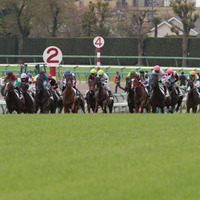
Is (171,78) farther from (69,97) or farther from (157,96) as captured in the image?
(69,97)

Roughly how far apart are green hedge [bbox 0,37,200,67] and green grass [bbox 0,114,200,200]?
3278 centimetres

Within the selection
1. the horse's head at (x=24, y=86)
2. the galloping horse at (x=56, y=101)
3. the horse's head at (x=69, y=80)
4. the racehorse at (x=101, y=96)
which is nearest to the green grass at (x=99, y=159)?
the horse's head at (x=24, y=86)

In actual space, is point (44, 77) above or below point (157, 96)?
above

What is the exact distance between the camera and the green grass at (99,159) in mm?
6430

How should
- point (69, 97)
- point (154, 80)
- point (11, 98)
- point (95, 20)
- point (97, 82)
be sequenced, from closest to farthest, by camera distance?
point (11, 98) → point (154, 80) → point (69, 97) → point (97, 82) → point (95, 20)

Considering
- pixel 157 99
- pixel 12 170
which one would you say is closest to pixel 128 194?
pixel 12 170

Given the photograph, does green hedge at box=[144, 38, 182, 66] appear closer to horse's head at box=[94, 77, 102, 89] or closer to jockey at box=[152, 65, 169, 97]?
jockey at box=[152, 65, 169, 97]

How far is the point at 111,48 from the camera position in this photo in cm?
4975

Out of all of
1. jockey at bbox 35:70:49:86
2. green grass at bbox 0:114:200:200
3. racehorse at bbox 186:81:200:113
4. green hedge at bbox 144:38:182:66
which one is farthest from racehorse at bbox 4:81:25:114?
green hedge at bbox 144:38:182:66

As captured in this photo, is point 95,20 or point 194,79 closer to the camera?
point 194,79

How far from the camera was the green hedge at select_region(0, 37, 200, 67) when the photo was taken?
47.1m

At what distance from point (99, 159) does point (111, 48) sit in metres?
41.9

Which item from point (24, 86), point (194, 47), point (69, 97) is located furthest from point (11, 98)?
point (194, 47)

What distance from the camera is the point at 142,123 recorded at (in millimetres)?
12008
